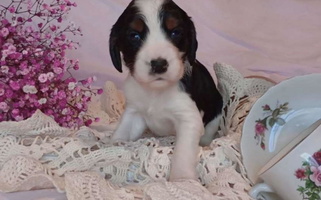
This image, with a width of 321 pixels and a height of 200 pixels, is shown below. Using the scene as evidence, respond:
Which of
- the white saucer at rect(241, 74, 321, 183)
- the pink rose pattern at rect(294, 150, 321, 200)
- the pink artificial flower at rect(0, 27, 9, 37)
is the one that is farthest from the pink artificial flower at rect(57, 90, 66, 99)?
the pink rose pattern at rect(294, 150, 321, 200)

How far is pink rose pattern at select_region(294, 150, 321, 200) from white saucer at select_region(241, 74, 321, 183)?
0.23 metres

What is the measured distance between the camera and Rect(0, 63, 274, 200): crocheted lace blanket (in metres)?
1.21

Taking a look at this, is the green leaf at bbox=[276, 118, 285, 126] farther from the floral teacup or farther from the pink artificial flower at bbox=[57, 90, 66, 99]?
the pink artificial flower at bbox=[57, 90, 66, 99]

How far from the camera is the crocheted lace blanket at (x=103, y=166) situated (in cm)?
121

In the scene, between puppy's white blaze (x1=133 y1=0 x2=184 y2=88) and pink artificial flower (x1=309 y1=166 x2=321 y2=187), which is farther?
puppy's white blaze (x1=133 y1=0 x2=184 y2=88)

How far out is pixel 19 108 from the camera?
1868 millimetres

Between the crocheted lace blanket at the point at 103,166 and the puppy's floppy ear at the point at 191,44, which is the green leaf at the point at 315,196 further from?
the puppy's floppy ear at the point at 191,44

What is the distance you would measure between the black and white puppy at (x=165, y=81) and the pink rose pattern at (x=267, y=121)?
0.61ft

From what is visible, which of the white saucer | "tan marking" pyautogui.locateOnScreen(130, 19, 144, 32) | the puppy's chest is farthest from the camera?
the puppy's chest

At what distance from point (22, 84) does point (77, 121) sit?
253mm

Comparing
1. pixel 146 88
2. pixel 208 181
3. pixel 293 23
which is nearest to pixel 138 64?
pixel 146 88

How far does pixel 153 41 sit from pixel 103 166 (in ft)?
1.23

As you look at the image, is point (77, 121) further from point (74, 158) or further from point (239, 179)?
point (239, 179)

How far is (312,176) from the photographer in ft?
3.87
